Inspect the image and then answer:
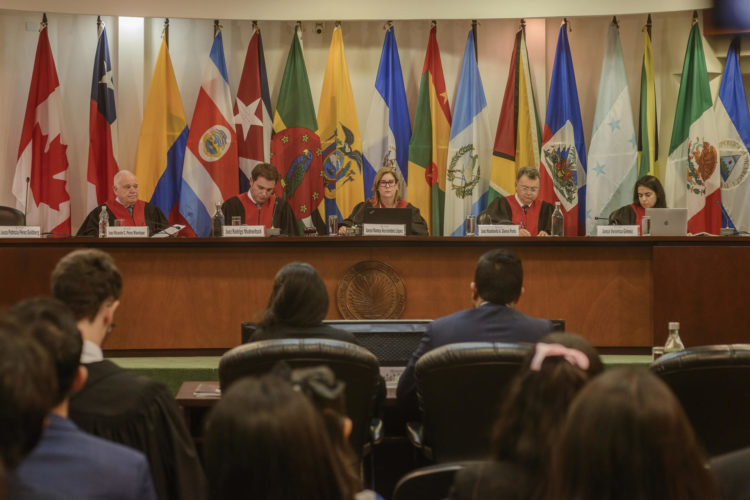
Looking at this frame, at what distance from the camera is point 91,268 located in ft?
7.75

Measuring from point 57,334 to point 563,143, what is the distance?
673 centimetres

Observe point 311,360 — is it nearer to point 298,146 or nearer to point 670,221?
point 670,221

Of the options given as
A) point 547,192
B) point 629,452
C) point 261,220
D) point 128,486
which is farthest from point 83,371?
point 547,192

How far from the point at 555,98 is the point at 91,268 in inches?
245

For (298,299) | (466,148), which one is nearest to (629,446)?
(298,299)

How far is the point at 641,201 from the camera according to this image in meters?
6.95

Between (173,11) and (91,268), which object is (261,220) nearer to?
(173,11)

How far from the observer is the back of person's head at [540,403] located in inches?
65.1

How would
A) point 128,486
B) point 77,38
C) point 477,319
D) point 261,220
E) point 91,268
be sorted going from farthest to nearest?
1. point 77,38
2. point 261,220
3. point 477,319
4. point 91,268
5. point 128,486

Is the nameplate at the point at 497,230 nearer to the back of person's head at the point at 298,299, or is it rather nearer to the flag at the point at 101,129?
the back of person's head at the point at 298,299

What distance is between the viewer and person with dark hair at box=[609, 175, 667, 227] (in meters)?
6.87

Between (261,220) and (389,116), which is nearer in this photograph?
(261,220)

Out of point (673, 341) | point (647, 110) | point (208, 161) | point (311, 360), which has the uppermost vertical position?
point (647, 110)

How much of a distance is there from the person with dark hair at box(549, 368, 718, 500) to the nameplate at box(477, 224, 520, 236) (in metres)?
3.96
